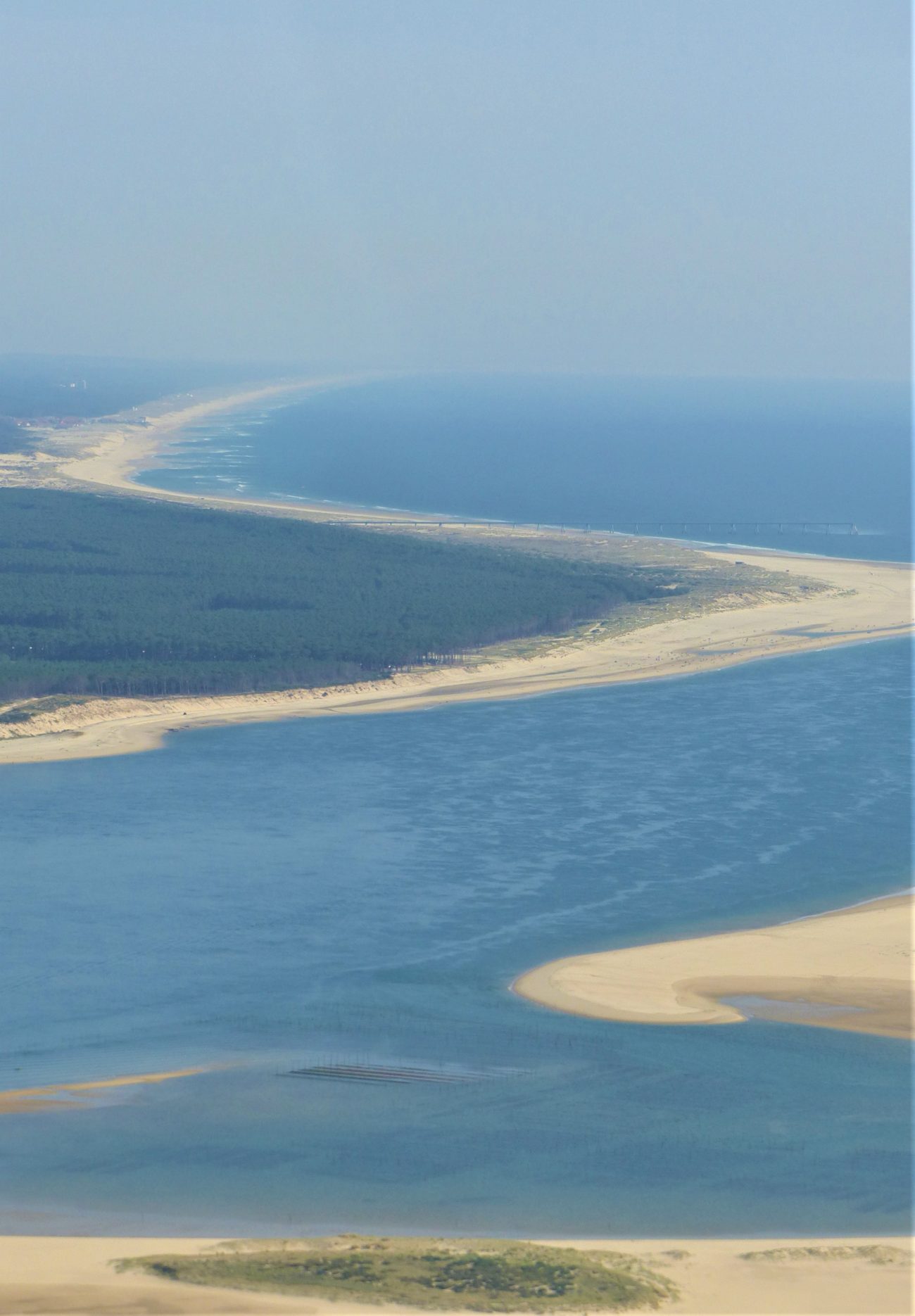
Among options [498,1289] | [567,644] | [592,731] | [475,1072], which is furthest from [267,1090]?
[567,644]

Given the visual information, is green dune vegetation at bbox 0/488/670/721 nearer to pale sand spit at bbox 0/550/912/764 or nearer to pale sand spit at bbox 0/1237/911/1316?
pale sand spit at bbox 0/550/912/764

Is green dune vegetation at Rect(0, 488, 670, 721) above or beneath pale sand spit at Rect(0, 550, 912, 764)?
above

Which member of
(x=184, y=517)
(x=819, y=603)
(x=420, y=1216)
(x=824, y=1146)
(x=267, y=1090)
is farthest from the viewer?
(x=184, y=517)

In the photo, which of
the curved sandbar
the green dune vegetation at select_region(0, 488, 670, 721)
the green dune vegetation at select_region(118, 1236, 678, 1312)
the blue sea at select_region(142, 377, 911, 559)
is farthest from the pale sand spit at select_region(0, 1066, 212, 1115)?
the blue sea at select_region(142, 377, 911, 559)

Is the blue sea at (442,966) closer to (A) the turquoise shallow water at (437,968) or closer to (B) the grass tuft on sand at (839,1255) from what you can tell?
(A) the turquoise shallow water at (437,968)

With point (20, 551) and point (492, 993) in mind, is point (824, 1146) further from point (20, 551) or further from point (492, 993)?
point (20, 551)

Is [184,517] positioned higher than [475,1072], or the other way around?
[184,517]

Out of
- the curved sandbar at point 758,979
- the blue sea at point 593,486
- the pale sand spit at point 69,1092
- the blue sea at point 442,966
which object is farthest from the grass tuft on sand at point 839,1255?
the blue sea at point 593,486
